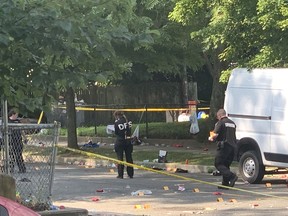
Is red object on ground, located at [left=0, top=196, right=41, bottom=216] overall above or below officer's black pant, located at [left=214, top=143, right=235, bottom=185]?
above

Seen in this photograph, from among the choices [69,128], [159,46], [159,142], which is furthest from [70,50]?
[159,142]

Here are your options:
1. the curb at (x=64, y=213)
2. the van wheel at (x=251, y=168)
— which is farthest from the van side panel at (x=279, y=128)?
the curb at (x=64, y=213)

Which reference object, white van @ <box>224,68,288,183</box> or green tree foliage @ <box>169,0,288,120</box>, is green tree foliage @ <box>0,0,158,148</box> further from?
white van @ <box>224,68,288,183</box>

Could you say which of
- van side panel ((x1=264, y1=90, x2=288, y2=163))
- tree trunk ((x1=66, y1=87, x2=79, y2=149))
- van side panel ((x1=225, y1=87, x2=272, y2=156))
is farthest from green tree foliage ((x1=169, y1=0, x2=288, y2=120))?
tree trunk ((x1=66, y1=87, x2=79, y2=149))

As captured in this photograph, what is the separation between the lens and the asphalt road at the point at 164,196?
1191cm

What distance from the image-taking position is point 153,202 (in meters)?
13.0

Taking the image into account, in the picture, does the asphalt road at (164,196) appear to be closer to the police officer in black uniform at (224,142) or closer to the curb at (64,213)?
the police officer in black uniform at (224,142)

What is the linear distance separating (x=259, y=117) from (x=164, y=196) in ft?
10.9

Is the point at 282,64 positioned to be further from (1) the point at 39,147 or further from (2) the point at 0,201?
(2) the point at 0,201

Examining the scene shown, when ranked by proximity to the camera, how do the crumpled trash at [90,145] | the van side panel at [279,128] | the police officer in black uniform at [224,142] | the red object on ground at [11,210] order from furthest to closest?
the crumpled trash at [90,145] < the van side panel at [279,128] < the police officer in black uniform at [224,142] < the red object on ground at [11,210]

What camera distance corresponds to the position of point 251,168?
1599 centimetres

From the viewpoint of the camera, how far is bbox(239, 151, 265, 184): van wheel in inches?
621

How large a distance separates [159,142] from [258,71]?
33.9ft

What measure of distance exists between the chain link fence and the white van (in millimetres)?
6779
